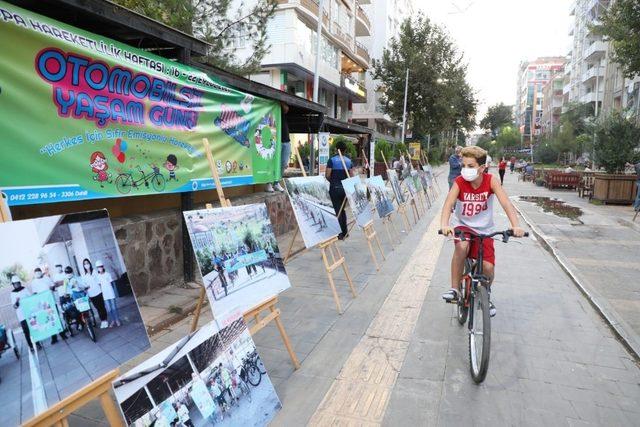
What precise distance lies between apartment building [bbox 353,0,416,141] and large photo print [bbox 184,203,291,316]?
139 ft

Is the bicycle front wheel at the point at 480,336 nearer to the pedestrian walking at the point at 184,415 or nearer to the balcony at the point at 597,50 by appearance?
the pedestrian walking at the point at 184,415

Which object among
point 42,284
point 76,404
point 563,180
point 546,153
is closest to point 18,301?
point 42,284

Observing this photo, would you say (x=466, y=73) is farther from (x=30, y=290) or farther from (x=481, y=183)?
(x=30, y=290)

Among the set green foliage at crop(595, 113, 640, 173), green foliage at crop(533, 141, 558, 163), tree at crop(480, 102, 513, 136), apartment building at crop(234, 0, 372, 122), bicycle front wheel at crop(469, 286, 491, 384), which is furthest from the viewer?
tree at crop(480, 102, 513, 136)

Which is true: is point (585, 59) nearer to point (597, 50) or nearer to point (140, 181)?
point (597, 50)

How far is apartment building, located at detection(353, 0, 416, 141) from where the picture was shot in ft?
159

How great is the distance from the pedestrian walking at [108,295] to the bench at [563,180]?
24.0 m

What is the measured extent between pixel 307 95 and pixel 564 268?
921 inches

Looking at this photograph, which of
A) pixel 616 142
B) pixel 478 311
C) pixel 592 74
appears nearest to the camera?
pixel 478 311

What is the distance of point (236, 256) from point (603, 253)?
26.4 ft

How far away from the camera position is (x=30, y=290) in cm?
192

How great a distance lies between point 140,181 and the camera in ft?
16.3

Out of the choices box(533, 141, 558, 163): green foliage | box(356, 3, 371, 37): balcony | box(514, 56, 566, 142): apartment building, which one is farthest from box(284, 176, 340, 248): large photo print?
box(514, 56, 566, 142): apartment building

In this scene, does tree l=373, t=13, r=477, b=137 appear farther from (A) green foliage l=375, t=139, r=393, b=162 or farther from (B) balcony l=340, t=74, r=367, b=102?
(A) green foliage l=375, t=139, r=393, b=162
